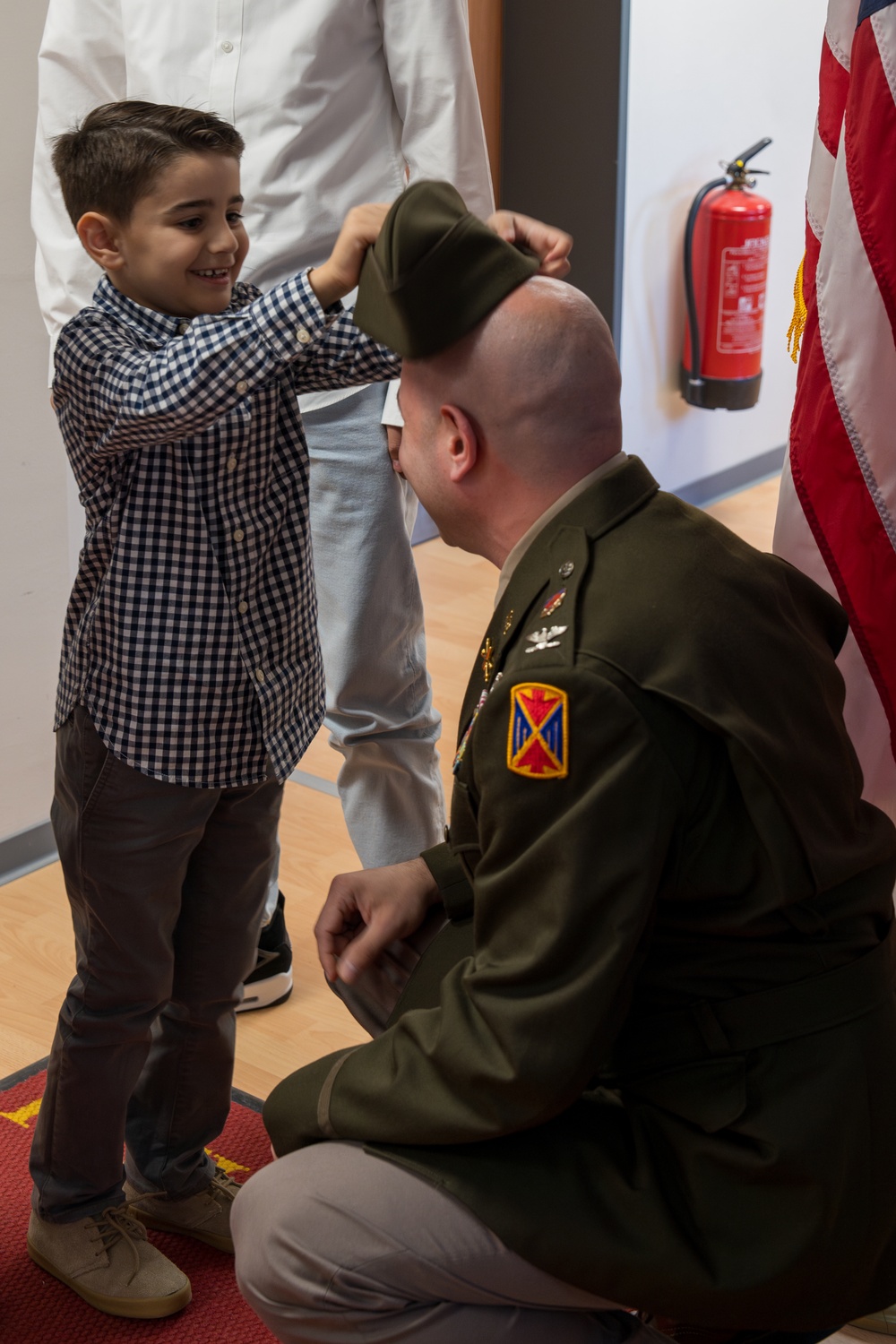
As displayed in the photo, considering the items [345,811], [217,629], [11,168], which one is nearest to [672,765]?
[217,629]

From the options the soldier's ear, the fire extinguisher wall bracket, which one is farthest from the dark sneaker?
the fire extinguisher wall bracket

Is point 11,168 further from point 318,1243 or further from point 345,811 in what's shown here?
point 318,1243

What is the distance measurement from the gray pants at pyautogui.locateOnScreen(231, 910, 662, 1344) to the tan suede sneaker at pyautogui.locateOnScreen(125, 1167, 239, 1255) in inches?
21.2

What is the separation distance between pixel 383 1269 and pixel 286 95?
150 centimetres

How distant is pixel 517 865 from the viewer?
108 centimetres

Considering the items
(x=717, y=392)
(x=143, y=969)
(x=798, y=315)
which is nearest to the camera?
(x=143, y=969)

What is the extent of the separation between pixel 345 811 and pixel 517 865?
122cm

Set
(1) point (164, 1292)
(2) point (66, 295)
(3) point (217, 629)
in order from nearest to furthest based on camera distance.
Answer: (3) point (217, 629) → (1) point (164, 1292) → (2) point (66, 295)

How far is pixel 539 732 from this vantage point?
3.52 ft

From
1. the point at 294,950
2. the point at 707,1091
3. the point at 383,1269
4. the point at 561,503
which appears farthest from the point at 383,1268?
the point at 294,950

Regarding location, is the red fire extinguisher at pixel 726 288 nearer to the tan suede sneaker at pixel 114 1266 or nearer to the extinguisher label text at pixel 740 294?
the extinguisher label text at pixel 740 294

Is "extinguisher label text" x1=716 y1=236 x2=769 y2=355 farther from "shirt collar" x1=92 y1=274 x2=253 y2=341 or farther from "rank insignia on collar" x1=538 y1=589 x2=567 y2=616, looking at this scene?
"rank insignia on collar" x1=538 y1=589 x2=567 y2=616

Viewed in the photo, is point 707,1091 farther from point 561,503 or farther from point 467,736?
point 561,503

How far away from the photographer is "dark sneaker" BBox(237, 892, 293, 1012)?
220 centimetres
